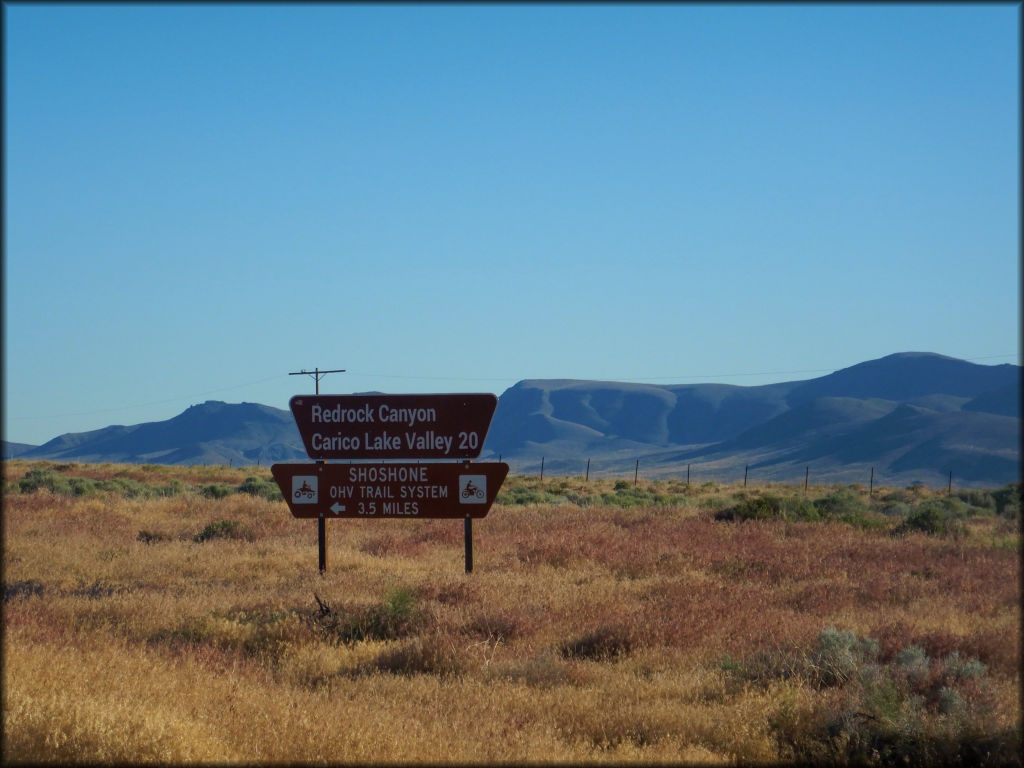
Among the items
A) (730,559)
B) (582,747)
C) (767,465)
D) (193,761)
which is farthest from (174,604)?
(767,465)

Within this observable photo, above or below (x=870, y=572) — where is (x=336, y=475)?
above

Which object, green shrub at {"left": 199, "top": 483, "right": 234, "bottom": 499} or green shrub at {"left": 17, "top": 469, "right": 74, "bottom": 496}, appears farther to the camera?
green shrub at {"left": 199, "top": 483, "right": 234, "bottom": 499}

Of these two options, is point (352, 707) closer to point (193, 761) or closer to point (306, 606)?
point (193, 761)

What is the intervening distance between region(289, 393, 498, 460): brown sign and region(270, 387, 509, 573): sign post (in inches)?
0.6

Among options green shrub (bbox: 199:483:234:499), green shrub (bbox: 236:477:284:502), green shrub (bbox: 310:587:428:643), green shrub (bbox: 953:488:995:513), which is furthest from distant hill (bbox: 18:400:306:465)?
green shrub (bbox: 310:587:428:643)

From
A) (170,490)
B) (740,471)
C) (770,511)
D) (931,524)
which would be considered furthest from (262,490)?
(740,471)

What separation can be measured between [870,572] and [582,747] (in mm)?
Result: 8981

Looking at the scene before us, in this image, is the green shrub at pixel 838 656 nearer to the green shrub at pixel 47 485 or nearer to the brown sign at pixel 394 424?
the brown sign at pixel 394 424

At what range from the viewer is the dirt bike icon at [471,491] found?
14.5m

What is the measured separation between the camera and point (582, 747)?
6.19 m

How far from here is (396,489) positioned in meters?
14.6

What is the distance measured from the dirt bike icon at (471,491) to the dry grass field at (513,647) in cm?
113

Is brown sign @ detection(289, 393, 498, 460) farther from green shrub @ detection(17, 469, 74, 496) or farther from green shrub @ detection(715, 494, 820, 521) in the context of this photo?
green shrub @ detection(17, 469, 74, 496)

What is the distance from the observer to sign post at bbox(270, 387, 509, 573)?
1448 centimetres
